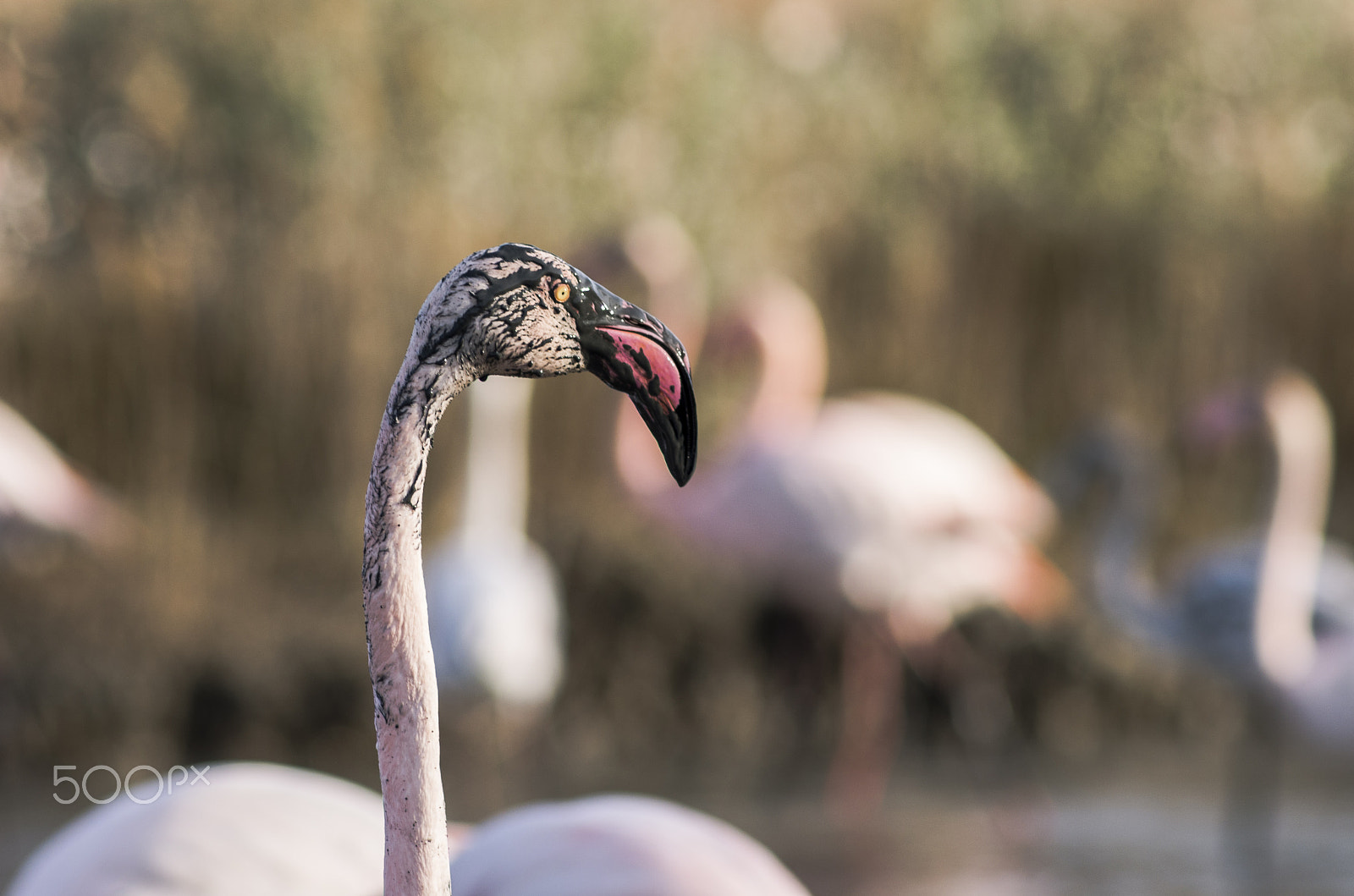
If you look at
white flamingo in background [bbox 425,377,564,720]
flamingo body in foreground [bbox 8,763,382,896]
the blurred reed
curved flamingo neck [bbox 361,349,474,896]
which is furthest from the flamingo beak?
Answer: the blurred reed

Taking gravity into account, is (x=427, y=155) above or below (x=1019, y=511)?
above

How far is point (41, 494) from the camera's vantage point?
20.9 ft

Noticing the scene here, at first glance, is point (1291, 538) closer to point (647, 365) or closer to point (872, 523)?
point (872, 523)

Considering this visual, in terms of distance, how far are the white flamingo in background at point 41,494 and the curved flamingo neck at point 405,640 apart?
16.9ft

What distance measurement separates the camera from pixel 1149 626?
5.69 metres

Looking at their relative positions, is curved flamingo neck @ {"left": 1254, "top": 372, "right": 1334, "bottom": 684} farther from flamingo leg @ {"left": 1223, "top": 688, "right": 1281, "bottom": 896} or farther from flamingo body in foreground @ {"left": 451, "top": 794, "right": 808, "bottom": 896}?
flamingo body in foreground @ {"left": 451, "top": 794, "right": 808, "bottom": 896}

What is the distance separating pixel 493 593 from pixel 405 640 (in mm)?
3921

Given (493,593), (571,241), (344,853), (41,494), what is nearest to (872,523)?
(493,593)

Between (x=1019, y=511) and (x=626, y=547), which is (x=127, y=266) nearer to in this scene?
(x=626, y=547)

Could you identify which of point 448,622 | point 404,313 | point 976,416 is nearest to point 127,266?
point 404,313

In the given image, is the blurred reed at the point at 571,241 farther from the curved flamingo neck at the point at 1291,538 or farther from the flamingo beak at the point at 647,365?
the flamingo beak at the point at 647,365

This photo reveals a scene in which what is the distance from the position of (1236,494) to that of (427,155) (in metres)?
4.55

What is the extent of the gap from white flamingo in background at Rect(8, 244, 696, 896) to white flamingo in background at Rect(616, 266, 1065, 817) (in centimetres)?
463

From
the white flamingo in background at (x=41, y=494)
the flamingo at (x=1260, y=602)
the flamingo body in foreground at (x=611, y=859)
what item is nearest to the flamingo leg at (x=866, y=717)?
the flamingo at (x=1260, y=602)
